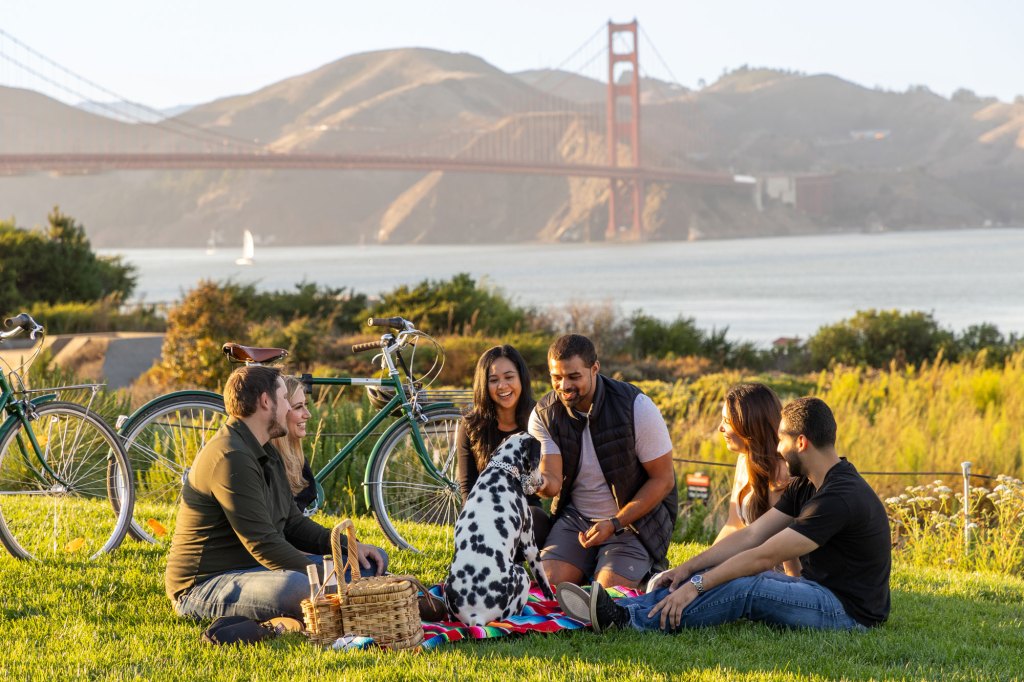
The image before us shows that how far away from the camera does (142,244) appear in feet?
376

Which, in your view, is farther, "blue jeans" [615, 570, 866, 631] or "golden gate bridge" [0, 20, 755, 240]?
"golden gate bridge" [0, 20, 755, 240]

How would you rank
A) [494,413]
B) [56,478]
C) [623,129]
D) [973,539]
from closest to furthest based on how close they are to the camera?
[494,413], [56,478], [973,539], [623,129]

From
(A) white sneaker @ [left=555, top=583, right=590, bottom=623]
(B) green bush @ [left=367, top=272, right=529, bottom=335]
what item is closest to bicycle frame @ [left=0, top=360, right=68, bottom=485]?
(A) white sneaker @ [left=555, top=583, right=590, bottom=623]

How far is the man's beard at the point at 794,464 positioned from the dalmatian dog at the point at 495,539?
0.84m

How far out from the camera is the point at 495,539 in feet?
12.9

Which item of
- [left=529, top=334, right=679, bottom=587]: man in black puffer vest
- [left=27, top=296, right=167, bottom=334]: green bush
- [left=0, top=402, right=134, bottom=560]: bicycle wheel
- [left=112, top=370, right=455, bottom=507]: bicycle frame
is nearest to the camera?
[left=529, top=334, right=679, bottom=587]: man in black puffer vest

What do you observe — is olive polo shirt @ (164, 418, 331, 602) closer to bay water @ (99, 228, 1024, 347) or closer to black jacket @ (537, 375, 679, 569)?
black jacket @ (537, 375, 679, 569)

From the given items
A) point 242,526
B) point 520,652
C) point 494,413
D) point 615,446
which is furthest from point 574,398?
point 242,526

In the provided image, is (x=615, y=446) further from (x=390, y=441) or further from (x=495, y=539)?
(x=390, y=441)

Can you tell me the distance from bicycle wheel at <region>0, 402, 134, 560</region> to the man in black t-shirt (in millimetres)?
2108

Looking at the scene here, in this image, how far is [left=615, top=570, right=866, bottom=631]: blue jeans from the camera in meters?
3.88

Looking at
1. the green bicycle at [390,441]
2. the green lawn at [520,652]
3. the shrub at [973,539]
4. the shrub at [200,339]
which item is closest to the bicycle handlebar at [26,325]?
the green bicycle at [390,441]

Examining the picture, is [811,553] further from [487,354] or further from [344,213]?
[344,213]

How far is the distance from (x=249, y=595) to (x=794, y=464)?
1813mm
